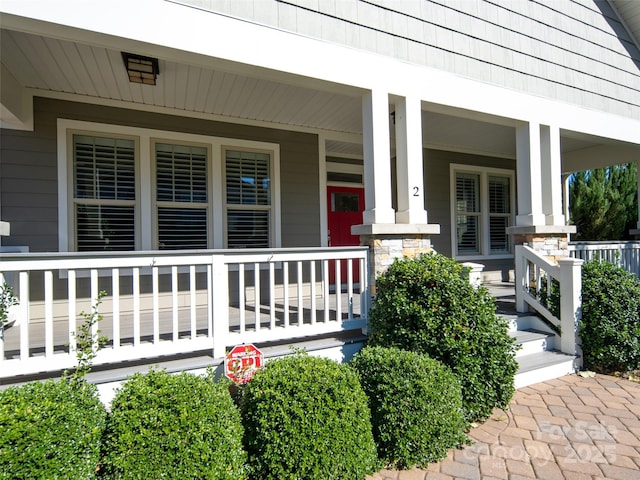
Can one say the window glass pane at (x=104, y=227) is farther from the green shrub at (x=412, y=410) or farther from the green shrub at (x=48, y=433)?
the green shrub at (x=412, y=410)

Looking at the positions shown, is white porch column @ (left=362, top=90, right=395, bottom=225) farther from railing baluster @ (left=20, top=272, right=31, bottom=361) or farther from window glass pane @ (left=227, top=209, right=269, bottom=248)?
railing baluster @ (left=20, top=272, right=31, bottom=361)

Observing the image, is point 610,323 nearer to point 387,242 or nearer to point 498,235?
point 387,242

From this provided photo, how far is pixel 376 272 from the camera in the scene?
3490 millimetres

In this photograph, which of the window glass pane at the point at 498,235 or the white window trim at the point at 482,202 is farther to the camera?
the window glass pane at the point at 498,235

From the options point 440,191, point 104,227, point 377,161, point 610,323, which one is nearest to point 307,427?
point 377,161

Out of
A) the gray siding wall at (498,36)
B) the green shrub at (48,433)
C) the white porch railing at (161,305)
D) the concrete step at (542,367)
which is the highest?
the gray siding wall at (498,36)

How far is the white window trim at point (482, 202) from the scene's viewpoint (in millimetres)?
6930

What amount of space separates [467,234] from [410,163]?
4.04 meters

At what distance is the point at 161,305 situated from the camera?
4652mm

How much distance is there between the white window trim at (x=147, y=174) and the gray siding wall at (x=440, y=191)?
9.88 ft

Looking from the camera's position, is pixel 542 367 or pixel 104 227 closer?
pixel 542 367

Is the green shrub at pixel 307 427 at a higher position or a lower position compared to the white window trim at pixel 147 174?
lower

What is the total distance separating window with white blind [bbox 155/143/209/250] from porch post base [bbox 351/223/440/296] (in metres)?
2.42

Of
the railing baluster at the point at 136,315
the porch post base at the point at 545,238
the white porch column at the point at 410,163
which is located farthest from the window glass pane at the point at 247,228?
the porch post base at the point at 545,238
